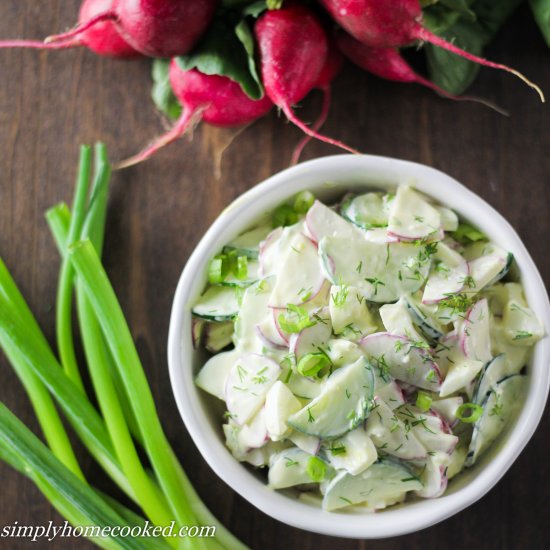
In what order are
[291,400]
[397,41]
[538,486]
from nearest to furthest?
[291,400] → [397,41] → [538,486]

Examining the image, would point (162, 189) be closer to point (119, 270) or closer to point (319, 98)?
point (119, 270)

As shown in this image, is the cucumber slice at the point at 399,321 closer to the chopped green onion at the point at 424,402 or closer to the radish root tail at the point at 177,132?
the chopped green onion at the point at 424,402

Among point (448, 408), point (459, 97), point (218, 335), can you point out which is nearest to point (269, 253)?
point (218, 335)

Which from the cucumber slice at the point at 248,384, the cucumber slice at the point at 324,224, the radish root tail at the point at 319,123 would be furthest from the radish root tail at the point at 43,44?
the cucumber slice at the point at 248,384

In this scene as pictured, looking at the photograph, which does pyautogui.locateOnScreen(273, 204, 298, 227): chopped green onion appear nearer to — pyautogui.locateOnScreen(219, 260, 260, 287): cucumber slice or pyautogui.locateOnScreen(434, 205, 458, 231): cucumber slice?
pyautogui.locateOnScreen(219, 260, 260, 287): cucumber slice

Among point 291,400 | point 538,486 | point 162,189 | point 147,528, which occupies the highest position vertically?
point 162,189

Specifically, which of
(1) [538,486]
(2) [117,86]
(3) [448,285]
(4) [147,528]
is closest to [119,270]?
(2) [117,86]

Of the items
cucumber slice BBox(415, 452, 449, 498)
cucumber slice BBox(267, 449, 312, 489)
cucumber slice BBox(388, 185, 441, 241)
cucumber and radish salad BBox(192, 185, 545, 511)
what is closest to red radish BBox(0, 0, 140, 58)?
cucumber and radish salad BBox(192, 185, 545, 511)
